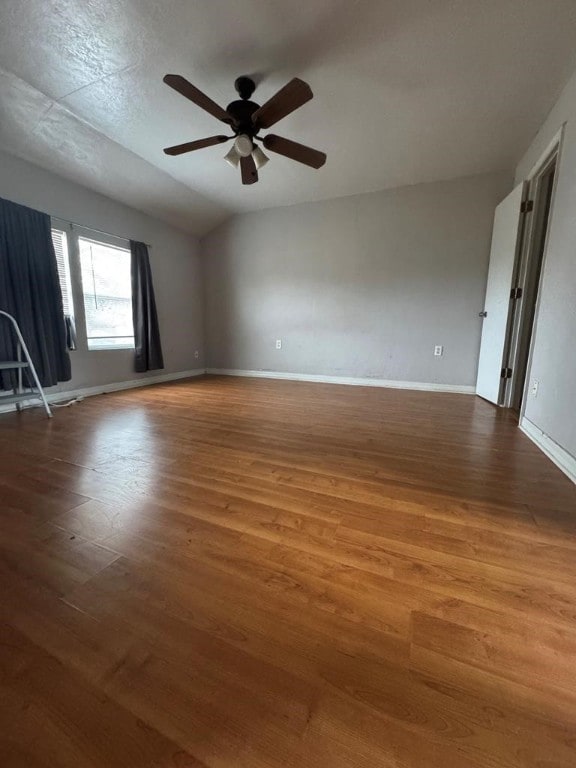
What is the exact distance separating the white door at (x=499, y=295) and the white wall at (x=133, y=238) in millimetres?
4233

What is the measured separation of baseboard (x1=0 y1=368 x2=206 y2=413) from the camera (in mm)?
3108

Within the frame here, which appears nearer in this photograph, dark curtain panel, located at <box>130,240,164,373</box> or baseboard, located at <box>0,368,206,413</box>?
baseboard, located at <box>0,368,206,413</box>

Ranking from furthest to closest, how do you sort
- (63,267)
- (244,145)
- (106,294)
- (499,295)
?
(106,294), (63,267), (499,295), (244,145)

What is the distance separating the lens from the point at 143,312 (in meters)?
4.14

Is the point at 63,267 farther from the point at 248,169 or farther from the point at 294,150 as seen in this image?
the point at 294,150

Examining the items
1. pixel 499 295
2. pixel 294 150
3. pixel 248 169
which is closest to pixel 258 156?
pixel 248 169

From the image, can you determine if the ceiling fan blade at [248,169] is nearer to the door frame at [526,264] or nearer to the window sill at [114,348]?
Answer: the door frame at [526,264]

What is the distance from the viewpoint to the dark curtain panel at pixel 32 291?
9.07 feet

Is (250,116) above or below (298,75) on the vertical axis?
below

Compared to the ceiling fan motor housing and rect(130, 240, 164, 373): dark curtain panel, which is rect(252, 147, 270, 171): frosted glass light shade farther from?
rect(130, 240, 164, 373): dark curtain panel

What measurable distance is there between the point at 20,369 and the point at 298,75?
11.2 feet

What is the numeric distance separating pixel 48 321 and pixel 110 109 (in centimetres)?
202

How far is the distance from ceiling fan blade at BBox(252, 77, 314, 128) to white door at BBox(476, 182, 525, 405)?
87.4 inches

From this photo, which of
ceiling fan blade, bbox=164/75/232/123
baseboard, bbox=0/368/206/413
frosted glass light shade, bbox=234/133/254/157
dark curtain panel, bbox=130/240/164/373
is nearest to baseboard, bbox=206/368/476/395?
baseboard, bbox=0/368/206/413
